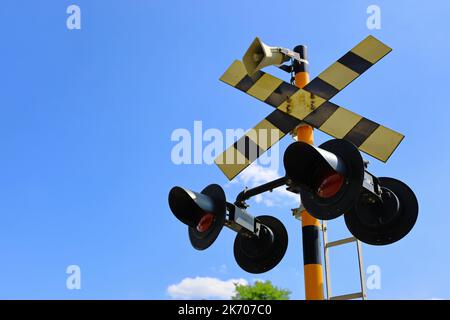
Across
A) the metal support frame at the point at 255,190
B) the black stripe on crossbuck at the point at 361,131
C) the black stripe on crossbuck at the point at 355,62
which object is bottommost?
the metal support frame at the point at 255,190

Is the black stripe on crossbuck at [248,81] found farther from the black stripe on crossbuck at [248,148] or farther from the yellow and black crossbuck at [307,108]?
the black stripe on crossbuck at [248,148]

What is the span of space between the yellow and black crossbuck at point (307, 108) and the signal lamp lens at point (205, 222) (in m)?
0.72

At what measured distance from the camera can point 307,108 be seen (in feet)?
15.2

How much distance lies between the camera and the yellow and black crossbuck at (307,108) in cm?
443

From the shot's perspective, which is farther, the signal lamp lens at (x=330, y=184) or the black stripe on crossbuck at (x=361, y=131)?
the black stripe on crossbuck at (x=361, y=131)

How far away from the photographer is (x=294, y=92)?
4.80m

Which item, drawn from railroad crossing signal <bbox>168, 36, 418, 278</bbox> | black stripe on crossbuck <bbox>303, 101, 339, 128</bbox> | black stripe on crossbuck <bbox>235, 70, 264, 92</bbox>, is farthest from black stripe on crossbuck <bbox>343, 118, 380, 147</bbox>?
black stripe on crossbuck <bbox>235, 70, 264, 92</bbox>

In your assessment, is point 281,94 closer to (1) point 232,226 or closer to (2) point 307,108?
(2) point 307,108

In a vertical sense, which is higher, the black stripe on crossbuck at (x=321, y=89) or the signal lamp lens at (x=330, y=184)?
the black stripe on crossbuck at (x=321, y=89)

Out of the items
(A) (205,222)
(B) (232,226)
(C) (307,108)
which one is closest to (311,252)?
(B) (232,226)

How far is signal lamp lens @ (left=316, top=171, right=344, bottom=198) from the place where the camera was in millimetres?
3258

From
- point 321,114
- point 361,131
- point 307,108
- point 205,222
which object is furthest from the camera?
point 307,108

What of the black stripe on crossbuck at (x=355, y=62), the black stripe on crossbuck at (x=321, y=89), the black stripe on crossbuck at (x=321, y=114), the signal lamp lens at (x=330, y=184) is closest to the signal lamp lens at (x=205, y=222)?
the signal lamp lens at (x=330, y=184)

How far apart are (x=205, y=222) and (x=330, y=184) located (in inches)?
48.8
